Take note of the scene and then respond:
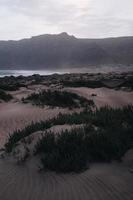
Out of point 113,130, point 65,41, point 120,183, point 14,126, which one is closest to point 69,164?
point 120,183

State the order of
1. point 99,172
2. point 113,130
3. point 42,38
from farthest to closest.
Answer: point 42,38 → point 113,130 → point 99,172

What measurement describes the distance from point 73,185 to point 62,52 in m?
141

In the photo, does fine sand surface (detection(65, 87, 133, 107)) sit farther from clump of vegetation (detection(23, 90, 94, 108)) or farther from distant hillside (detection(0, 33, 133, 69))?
distant hillside (detection(0, 33, 133, 69))

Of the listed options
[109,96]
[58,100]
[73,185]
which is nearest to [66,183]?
[73,185]

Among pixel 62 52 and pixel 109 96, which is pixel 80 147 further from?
pixel 62 52

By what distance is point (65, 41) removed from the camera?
154m

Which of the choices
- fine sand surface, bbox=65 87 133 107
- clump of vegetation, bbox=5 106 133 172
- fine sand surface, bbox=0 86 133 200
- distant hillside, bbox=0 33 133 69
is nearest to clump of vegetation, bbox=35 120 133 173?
clump of vegetation, bbox=5 106 133 172

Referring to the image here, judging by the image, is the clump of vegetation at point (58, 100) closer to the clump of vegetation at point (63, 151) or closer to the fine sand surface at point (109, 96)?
the fine sand surface at point (109, 96)

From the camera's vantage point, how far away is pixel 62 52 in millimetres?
144875

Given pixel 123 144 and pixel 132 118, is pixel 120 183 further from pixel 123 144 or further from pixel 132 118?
pixel 132 118

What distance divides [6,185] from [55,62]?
138154 mm

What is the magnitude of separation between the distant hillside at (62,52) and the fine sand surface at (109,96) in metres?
95.8

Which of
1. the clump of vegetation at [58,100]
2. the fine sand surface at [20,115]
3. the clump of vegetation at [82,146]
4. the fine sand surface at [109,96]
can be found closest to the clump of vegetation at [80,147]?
the clump of vegetation at [82,146]

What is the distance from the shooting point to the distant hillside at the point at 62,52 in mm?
128137
